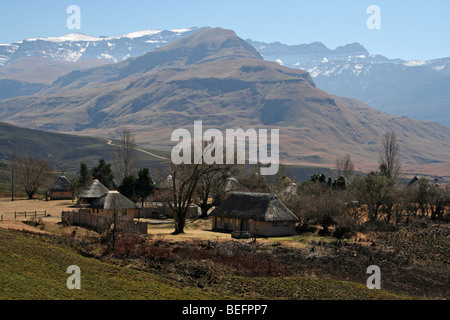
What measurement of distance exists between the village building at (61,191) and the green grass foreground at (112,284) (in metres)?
53.3

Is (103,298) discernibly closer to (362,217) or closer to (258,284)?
(258,284)

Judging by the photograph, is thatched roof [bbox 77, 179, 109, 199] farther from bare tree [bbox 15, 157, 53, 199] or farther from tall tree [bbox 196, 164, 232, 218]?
bare tree [bbox 15, 157, 53, 199]

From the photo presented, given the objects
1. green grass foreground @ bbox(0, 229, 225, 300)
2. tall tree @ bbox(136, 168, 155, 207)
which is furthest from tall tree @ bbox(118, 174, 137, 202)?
green grass foreground @ bbox(0, 229, 225, 300)

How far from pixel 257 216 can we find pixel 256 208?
4.30 ft

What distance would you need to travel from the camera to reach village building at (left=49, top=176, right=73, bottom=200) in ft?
293

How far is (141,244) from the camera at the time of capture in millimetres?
43438

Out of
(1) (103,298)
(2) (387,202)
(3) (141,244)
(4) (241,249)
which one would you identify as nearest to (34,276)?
(1) (103,298)

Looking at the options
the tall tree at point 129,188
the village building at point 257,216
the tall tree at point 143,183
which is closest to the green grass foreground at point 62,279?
the village building at point 257,216

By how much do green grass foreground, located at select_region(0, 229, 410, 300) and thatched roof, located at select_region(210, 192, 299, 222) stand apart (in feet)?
61.9

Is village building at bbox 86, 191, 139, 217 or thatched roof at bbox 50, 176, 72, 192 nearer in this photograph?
village building at bbox 86, 191, 139, 217

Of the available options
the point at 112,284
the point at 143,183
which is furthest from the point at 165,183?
the point at 112,284

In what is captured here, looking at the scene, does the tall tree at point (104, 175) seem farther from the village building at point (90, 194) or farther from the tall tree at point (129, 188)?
the village building at point (90, 194)
